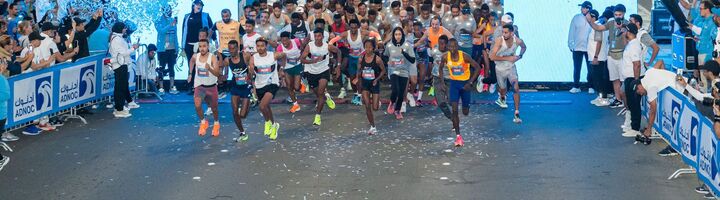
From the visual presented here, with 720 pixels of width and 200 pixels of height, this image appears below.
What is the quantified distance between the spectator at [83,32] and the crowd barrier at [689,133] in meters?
10.2

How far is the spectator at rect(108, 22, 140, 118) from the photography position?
22.8 metres

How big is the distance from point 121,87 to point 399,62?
201 inches

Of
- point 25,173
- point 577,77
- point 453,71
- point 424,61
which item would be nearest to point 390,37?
point 424,61

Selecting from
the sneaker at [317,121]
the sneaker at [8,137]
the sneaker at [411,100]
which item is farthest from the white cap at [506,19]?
the sneaker at [8,137]

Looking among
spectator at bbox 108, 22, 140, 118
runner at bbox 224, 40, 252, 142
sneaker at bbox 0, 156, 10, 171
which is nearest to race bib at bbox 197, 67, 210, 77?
runner at bbox 224, 40, 252, 142

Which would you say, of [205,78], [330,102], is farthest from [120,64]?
[330,102]

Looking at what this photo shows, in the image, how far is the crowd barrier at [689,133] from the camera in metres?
15.2

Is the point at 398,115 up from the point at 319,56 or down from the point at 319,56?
down

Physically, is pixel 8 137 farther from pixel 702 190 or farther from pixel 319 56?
pixel 702 190

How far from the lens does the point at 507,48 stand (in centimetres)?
2172

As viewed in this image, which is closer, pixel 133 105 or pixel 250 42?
pixel 250 42

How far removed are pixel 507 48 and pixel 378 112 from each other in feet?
8.71

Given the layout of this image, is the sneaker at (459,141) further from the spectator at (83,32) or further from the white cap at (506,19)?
the spectator at (83,32)

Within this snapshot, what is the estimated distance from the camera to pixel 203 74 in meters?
20.0
